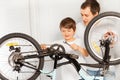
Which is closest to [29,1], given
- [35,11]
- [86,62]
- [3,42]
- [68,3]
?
[35,11]

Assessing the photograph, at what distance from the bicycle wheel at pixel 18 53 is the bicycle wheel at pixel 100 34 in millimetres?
326

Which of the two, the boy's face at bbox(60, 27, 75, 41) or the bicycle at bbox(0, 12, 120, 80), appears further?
the boy's face at bbox(60, 27, 75, 41)

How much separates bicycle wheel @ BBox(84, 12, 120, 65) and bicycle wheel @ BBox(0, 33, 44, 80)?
0.33 meters

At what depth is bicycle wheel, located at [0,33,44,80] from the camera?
75.9 inches

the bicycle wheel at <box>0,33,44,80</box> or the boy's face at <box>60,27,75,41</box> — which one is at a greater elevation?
the boy's face at <box>60,27,75,41</box>

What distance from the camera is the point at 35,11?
7.95ft

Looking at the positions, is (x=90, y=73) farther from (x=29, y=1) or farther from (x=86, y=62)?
(x=29, y=1)

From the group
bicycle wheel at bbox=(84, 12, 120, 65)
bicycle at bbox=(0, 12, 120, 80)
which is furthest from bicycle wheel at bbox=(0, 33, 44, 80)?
bicycle wheel at bbox=(84, 12, 120, 65)

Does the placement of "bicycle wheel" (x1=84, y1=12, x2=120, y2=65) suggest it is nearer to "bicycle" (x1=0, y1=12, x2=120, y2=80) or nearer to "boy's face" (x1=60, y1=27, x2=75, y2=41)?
"bicycle" (x1=0, y1=12, x2=120, y2=80)

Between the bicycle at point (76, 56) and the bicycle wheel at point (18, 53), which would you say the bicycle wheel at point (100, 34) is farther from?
the bicycle wheel at point (18, 53)

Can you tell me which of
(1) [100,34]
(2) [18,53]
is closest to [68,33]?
(1) [100,34]

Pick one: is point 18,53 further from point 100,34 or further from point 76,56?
point 100,34

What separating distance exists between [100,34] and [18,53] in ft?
1.77

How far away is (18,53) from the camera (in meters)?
1.92
